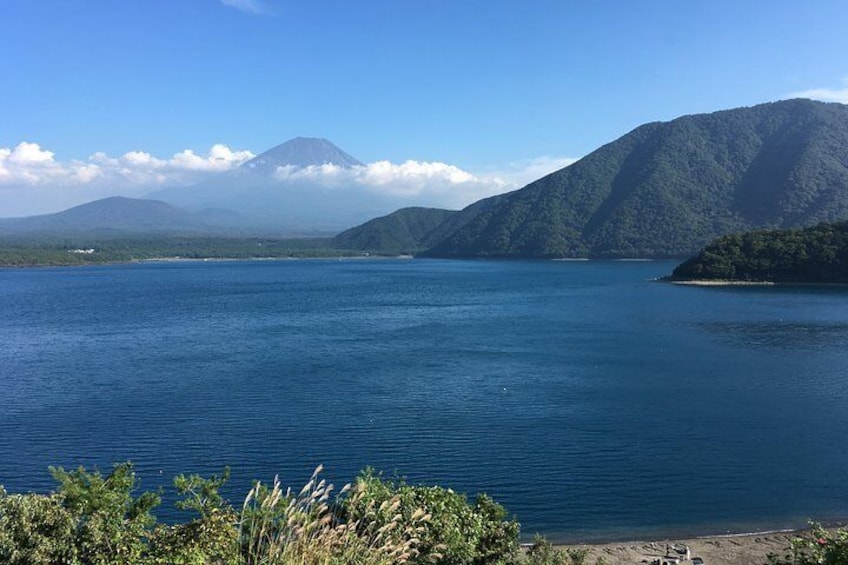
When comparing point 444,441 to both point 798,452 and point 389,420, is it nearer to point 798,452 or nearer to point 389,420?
point 389,420

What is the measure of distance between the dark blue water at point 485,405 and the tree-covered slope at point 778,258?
20.4 meters

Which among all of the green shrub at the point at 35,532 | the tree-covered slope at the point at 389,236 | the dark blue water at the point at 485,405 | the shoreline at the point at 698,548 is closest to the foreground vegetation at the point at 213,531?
the green shrub at the point at 35,532

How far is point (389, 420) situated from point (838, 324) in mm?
32672

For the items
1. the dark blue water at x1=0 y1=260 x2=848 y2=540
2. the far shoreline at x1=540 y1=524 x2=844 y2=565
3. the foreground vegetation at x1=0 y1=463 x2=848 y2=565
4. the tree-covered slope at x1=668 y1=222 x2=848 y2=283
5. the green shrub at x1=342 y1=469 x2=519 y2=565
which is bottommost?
→ the far shoreline at x1=540 y1=524 x2=844 y2=565

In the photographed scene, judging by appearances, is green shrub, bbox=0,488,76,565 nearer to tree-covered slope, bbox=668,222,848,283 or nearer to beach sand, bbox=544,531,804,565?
beach sand, bbox=544,531,804,565

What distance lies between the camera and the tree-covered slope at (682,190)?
112m

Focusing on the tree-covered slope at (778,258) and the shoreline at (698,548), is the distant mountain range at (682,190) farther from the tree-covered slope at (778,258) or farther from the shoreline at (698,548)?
the shoreline at (698,548)

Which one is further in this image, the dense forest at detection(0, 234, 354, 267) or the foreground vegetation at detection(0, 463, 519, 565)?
the dense forest at detection(0, 234, 354, 267)

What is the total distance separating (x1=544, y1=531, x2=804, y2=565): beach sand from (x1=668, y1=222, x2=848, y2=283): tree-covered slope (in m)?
60.1

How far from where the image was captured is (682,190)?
414ft

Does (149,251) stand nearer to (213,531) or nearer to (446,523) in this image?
(446,523)

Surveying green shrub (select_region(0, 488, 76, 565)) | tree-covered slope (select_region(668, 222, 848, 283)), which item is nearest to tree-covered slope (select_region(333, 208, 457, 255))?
tree-covered slope (select_region(668, 222, 848, 283))

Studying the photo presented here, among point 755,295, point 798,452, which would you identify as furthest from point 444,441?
point 755,295

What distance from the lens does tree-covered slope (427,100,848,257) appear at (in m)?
112
